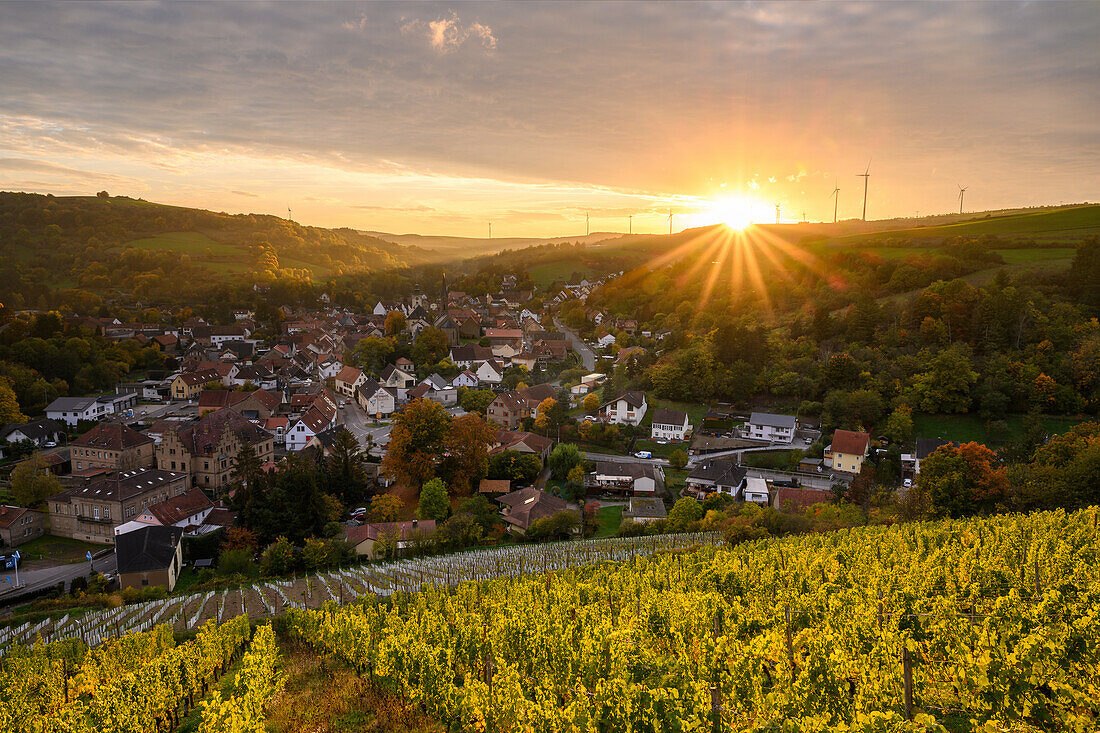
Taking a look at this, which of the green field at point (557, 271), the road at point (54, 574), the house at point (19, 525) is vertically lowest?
the road at point (54, 574)

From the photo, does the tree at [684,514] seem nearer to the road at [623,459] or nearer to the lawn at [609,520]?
the lawn at [609,520]

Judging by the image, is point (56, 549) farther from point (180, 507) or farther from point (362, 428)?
point (362, 428)

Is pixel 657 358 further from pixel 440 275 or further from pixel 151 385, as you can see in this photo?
pixel 440 275

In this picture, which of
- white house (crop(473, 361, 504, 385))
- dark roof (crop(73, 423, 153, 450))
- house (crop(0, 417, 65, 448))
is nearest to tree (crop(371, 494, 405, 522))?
dark roof (crop(73, 423, 153, 450))

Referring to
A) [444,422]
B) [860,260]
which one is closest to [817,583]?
[444,422]

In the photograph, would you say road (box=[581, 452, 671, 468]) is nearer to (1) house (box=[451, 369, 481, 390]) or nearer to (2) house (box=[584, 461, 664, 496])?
(2) house (box=[584, 461, 664, 496])

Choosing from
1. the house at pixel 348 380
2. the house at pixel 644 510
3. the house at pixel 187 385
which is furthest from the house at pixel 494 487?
the house at pixel 187 385
